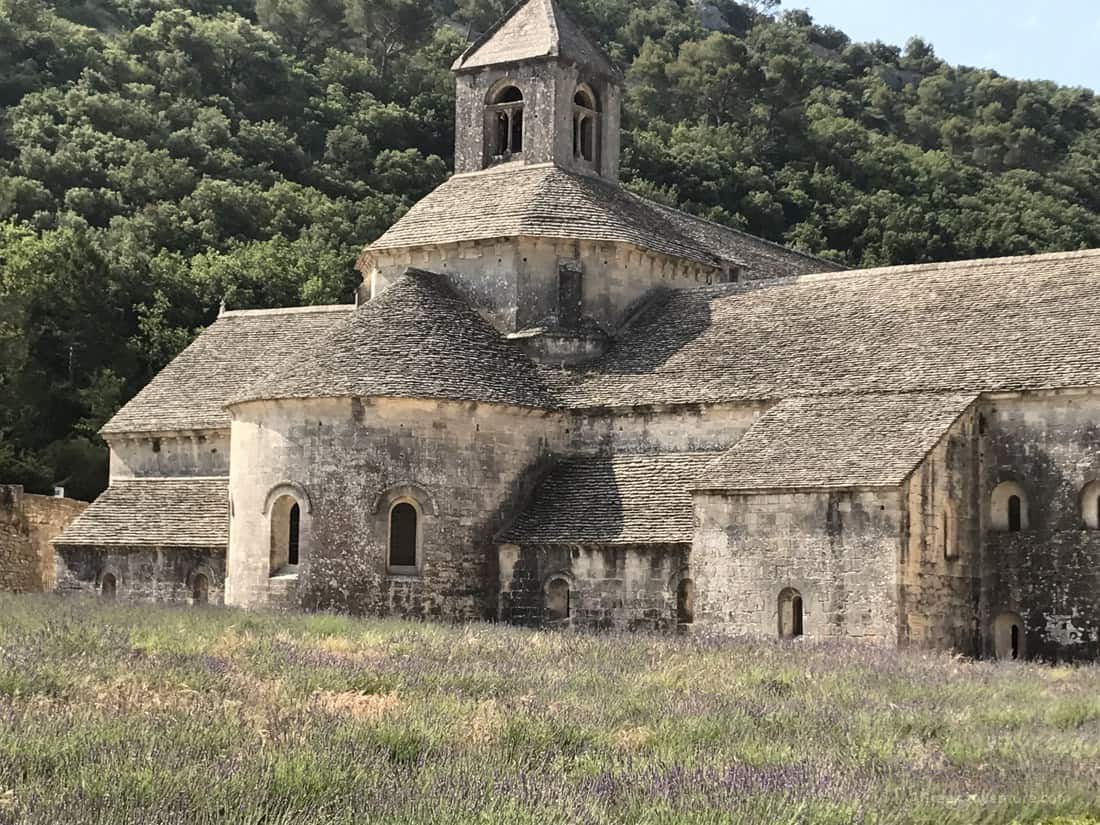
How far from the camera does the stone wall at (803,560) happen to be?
29.4 m

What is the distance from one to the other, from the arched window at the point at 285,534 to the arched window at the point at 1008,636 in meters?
13.3

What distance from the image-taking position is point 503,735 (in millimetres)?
14758

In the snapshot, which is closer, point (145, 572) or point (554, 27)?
point (145, 572)

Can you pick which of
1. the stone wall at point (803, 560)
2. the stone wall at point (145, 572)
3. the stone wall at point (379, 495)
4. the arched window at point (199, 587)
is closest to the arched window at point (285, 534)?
the stone wall at point (379, 495)

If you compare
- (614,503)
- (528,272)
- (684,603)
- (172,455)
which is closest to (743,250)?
(528,272)

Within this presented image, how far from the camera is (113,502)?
41844mm

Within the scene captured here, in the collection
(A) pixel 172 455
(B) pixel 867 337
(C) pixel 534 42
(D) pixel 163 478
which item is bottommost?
(D) pixel 163 478

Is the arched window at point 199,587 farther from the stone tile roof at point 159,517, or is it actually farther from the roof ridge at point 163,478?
the roof ridge at point 163,478

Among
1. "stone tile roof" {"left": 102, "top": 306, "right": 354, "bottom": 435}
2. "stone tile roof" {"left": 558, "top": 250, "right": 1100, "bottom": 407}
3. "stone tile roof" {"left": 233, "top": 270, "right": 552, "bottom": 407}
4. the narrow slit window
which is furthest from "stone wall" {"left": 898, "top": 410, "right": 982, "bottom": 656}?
"stone tile roof" {"left": 102, "top": 306, "right": 354, "bottom": 435}

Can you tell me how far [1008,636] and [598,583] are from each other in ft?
25.0

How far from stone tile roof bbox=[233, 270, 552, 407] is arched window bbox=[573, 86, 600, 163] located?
609cm

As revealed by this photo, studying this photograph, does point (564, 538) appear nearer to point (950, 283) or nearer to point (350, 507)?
point (350, 507)

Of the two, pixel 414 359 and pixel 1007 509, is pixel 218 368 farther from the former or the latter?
pixel 1007 509

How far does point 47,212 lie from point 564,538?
46.4 meters
